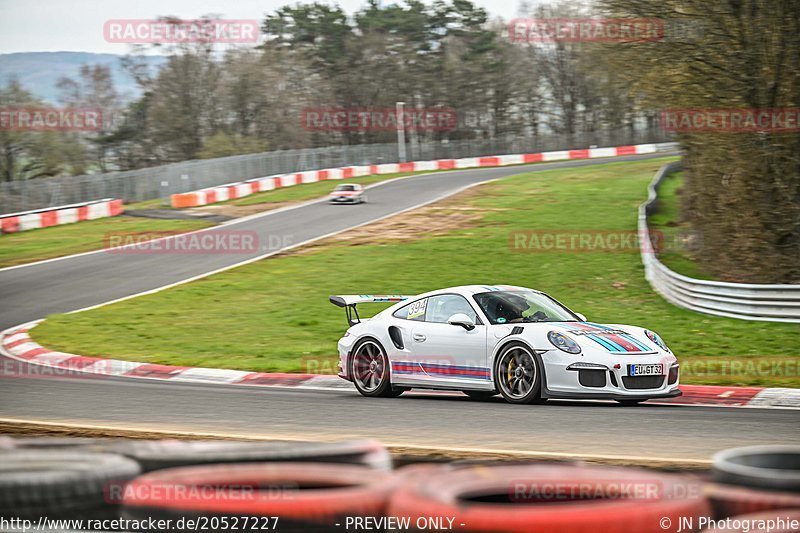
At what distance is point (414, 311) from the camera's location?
1105 centimetres

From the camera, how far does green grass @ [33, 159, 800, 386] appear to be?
48.2 feet

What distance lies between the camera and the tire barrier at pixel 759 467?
11.5 ft

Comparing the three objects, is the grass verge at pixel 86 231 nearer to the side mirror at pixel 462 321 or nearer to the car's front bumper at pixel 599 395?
the side mirror at pixel 462 321

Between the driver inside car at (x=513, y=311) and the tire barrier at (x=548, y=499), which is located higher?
the tire barrier at (x=548, y=499)

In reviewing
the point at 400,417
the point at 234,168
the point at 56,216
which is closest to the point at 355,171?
the point at 234,168

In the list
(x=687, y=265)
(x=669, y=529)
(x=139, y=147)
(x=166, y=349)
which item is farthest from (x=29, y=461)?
(x=139, y=147)

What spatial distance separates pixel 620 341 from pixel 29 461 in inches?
266

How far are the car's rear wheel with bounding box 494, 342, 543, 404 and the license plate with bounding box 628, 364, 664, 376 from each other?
910mm

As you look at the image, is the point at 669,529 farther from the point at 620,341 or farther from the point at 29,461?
the point at 620,341

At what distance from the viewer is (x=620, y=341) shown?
32.0 feet
